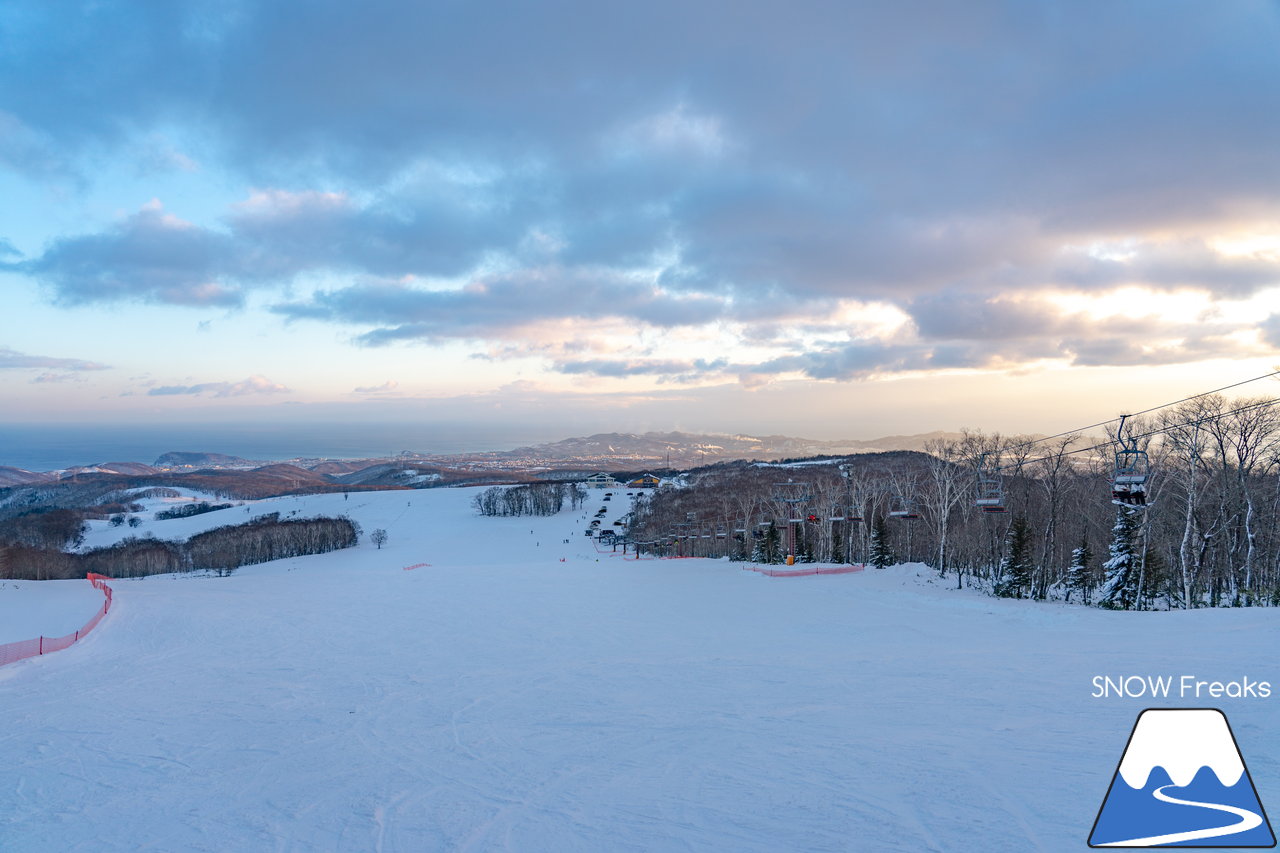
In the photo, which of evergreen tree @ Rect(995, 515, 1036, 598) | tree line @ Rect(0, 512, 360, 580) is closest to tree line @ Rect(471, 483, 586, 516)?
tree line @ Rect(0, 512, 360, 580)

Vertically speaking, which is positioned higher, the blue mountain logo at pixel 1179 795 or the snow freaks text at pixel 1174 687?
the blue mountain logo at pixel 1179 795

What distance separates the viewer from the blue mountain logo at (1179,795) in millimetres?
5973

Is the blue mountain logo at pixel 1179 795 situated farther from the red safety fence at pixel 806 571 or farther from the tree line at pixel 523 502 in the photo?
the tree line at pixel 523 502

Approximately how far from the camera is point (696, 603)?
26750mm

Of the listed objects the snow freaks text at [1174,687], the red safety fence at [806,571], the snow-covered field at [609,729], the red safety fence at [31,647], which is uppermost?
the snow freaks text at [1174,687]

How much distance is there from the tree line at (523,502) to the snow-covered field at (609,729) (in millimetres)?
101172

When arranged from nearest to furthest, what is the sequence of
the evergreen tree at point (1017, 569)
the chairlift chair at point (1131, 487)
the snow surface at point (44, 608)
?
the chairlift chair at point (1131, 487)
the snow surface at point (44, 608)
the evergreen tree at point (1017, 569)

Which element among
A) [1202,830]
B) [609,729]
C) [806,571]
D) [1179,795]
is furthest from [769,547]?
[1202,830]

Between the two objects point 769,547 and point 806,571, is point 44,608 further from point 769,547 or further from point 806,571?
point 769,547

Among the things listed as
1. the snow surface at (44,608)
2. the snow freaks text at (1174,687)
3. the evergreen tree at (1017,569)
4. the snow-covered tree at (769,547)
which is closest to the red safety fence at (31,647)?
the snow surface at (44,608)

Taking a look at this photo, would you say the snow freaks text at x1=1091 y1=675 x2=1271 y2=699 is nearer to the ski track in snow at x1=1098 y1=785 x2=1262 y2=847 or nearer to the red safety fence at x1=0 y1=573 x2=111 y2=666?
the ski track in snow at x1=1098 y1=785 x2=1262 y2=847

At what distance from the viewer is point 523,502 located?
Answer: 12494cm

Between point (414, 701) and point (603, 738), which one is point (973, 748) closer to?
point (603, 738)

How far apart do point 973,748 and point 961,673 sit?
4520 mm
